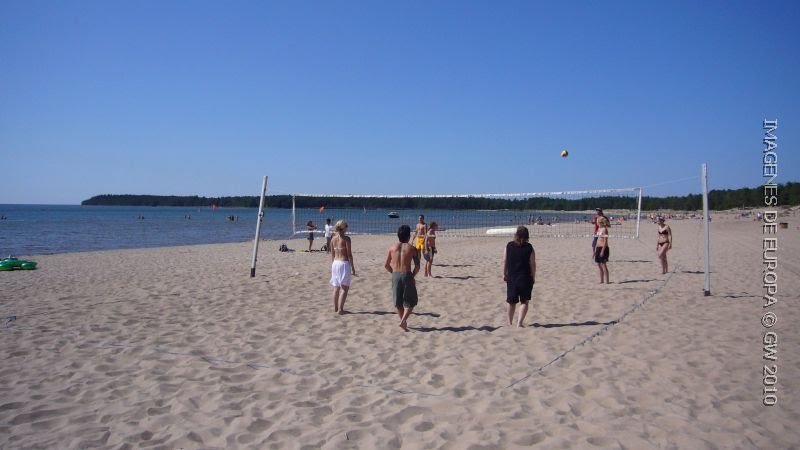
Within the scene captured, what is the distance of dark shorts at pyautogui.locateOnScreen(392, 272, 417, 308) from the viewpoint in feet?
18.9

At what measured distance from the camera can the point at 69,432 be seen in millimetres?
3145

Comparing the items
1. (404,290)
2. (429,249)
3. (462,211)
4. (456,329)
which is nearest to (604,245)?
(429,249)

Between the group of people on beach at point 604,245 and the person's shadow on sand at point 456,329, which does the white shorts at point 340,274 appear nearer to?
the person's shadow on sand at point 456,329

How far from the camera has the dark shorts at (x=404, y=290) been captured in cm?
576

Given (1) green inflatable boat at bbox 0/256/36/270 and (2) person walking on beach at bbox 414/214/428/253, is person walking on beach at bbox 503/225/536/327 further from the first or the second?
(1) green inflatable boat at bbox 0/256/36/270

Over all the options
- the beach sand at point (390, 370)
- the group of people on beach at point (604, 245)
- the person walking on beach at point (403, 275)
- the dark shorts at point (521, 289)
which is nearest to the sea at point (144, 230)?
the beach sand at point (390, 370)

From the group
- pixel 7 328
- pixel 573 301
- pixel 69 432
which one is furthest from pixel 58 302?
pixel 573 301

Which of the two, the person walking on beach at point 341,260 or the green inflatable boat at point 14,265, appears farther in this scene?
the green inflatable boat at point 14,265

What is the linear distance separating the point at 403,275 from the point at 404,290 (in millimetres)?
175

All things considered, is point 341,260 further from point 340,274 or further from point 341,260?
point 340,274

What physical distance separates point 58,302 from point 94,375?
152 inches

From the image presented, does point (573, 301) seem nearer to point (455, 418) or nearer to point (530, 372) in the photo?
point (530, 372)

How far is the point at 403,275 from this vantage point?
579cm

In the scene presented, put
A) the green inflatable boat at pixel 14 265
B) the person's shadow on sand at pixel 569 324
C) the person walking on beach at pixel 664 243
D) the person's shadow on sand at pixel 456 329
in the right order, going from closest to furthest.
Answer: the person's shadow on sand at pixel 456 329, the person's shadow on sand at pixel 569 324, the person walking on beach at pixel 664 243, the green inflatable boat at pixel 14 265
